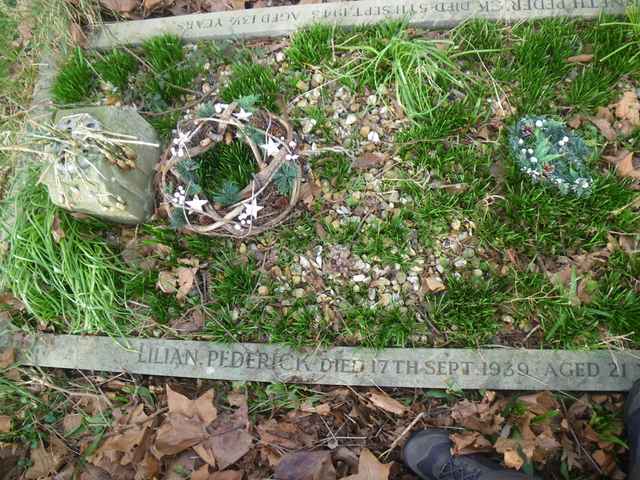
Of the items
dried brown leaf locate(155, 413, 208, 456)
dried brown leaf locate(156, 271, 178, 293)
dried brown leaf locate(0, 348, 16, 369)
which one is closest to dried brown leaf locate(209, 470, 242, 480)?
dried brown leaf locate(155, 413, 208, 456)

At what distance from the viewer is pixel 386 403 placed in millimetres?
2141

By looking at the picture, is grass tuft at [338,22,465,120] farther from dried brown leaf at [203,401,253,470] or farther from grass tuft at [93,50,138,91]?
dried brown leaf at [203,401,253,470]

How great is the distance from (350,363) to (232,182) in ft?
3.54

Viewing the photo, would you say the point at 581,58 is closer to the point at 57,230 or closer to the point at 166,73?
the point at 166,73

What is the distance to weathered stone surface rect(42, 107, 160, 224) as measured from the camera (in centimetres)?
212

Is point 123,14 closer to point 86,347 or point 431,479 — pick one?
point 86,347

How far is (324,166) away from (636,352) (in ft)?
5.66

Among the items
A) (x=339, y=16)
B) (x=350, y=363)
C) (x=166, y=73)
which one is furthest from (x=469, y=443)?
(x=166, y=73)

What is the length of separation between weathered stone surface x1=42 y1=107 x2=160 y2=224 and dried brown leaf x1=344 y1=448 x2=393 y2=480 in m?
1.63

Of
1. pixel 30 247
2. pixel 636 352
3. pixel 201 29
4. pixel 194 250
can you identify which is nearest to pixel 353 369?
pixel 194 250

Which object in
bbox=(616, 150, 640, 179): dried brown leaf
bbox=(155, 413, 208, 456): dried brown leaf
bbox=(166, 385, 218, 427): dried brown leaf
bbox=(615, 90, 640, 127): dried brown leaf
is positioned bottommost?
bbox=(155, 413, 208, 456): dried brown leaf

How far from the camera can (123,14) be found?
2986 millimetres

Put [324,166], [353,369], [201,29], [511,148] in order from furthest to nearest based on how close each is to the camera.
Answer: [201,29], [324,166], [511,148], [353,369]

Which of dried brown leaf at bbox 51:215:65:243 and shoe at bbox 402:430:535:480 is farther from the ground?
dried brown leaf at bbox 51:215:65:243
